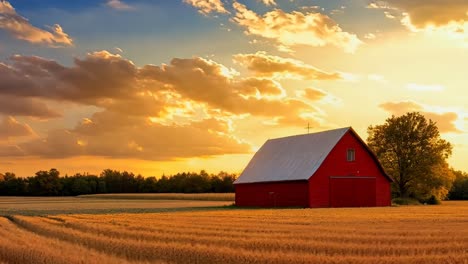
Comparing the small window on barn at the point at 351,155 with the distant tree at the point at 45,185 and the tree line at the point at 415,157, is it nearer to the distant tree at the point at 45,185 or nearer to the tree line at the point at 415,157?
the tree line at the point at 415,157

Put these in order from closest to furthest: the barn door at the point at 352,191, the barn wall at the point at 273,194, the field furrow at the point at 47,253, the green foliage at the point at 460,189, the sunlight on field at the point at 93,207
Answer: the field furrow at the point at 47,253, the sunlight on field at the point at 93,207, the barn wall at the point at 273,194, the barn door at the point at 352,191, the green foliage at the point at 460,189

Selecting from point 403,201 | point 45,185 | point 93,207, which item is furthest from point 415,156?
point 45,185

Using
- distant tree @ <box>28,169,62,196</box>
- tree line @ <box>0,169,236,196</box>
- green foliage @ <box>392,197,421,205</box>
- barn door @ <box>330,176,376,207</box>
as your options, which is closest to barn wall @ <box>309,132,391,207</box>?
barn door @ <box>330,176,376,207</box>

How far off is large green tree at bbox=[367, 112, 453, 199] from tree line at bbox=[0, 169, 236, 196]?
56031 mm

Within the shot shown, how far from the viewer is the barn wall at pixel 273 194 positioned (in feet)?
189

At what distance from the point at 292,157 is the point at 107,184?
3863 inches

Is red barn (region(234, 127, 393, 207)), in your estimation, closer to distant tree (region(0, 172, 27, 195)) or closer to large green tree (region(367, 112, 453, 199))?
large green tree (region(367, 112, 453, 199))

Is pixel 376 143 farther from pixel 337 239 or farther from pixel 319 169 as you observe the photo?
pixel 337 239

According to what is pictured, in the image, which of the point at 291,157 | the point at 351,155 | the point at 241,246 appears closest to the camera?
the point at 241,246

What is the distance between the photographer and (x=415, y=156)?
77438 mm

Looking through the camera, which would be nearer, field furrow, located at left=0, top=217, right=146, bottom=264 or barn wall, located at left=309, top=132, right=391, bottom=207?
field furrow, located at left=0, top=217, right=146, bottom=264

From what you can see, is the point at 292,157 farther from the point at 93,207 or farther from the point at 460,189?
the point at 460,189

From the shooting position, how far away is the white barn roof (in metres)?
59.2

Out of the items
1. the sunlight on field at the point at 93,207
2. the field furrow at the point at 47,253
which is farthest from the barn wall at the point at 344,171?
the field furrow at the point at 47,253
